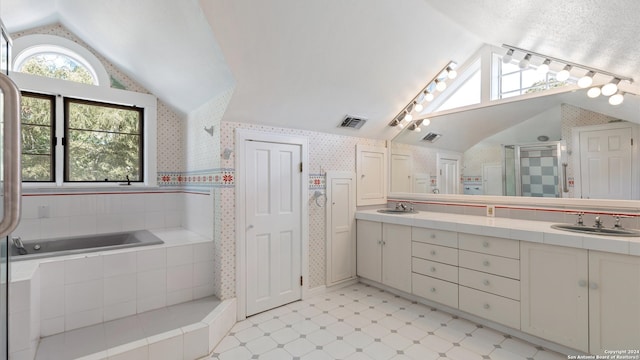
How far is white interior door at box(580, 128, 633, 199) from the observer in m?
2.28

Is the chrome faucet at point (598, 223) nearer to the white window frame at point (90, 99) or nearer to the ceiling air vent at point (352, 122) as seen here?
the ceiling air vent at point (352, 122)

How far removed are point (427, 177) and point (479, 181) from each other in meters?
0.62

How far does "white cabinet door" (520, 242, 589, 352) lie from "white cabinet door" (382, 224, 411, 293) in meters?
1.04

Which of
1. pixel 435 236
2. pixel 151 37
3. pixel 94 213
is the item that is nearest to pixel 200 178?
pixel 94 213

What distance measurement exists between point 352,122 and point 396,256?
161cm

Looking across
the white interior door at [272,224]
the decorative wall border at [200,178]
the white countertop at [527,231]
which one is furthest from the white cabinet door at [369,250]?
the decorative wall border at [200,178]

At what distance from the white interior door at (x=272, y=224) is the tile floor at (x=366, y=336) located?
205mm

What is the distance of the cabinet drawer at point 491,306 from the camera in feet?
7.66

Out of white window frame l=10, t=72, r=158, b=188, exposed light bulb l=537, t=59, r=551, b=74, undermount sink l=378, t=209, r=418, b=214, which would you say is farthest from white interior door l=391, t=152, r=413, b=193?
white window frame l=10, t=72, r=158, b=188

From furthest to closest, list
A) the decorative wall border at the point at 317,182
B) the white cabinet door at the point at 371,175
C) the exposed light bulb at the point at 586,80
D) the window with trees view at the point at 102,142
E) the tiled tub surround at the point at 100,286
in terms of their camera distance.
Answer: the white cabinet door at the point at 371,175 < the decorative wall border at the point at 317,182 < the window with trees view at the point at 102,142 < the exposed light bulb at the point at 586,80 < the tiled tub surround at the point at 100,286

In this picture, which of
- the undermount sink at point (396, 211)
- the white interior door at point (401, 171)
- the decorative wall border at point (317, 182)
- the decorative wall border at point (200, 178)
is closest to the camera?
the decorative wall border at point (200, 178)

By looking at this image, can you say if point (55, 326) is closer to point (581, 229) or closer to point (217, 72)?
point (217, 72)

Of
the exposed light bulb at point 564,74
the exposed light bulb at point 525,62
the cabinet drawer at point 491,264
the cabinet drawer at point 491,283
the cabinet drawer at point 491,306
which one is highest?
the exposed light bulb at point 525,62

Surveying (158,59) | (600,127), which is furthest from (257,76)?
(600,127)
